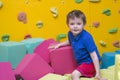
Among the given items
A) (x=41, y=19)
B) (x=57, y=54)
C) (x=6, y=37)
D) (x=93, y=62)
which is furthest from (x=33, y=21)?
(x=93, y=62)

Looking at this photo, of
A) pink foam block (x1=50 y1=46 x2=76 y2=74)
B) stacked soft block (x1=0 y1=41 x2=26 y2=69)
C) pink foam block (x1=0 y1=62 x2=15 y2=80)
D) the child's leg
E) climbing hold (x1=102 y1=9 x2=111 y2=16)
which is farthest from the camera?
climbing hold (x1=102 y1=9 x2=111 y2=16)

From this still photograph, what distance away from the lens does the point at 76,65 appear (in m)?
1.55

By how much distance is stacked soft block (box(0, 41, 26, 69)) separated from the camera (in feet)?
5.38

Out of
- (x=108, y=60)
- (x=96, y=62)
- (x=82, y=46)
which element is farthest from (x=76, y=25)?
(x=108, y=60)

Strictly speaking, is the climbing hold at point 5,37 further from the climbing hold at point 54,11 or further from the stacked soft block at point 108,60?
the stacked soft block at point 108,60

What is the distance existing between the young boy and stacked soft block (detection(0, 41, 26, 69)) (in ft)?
1.21

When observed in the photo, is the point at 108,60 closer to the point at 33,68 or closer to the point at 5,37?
the point at 33,68

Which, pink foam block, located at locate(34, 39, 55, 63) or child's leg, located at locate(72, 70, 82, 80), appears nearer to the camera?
child's leg, located at locate(72, 70, 82, 80)

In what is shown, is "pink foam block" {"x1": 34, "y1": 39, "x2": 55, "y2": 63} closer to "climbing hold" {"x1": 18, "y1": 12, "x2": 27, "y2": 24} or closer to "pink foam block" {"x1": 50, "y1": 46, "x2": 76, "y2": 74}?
"pink foam block" {"x1": 50, "y1": 46, "x2": 76, "y2": 74}

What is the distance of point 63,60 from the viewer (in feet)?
5.04

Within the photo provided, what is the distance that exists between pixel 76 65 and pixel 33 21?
62 centimetres

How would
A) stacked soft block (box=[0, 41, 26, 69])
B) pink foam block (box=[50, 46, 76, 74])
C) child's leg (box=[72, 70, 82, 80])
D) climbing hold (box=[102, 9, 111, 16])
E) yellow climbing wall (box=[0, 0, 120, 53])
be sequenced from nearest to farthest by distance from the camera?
child's leg (box=[72, 70, 82, 80]) < pink foam block (box=[50, 46, 76, 74]) < stacked soft block (box=[0, 41, 26, 69]) < yellow climbing wall (box=[0, 0, 120, 53]) < climbing hold (box=[102, 9, 111, 16])

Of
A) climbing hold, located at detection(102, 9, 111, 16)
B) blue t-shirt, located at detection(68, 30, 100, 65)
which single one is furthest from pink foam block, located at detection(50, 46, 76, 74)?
climbing hold, located at detection(102, 9, 111, 16)

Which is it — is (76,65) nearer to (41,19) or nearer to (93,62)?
(93,62)
